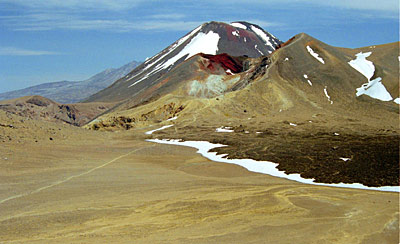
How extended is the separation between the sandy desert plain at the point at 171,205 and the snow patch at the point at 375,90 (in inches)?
1757

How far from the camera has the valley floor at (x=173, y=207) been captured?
1287 cm

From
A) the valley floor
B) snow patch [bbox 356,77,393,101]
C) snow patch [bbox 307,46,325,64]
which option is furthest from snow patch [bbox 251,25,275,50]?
the valley floor

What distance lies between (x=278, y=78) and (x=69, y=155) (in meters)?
45.0

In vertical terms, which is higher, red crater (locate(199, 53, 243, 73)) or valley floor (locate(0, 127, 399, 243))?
red crater (locate(199, 53, 243, 73))

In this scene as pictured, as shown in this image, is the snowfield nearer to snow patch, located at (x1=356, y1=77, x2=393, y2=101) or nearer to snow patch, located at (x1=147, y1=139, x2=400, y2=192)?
snow patch, located at (x1=356, y1=77, x2=393, y2=101)

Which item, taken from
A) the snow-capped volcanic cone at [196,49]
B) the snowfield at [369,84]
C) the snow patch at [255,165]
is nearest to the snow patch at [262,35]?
the snow-capped volcanic cone at [196,49]

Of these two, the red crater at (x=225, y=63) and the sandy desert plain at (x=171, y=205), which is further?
the red crater at (x=225, y=63)

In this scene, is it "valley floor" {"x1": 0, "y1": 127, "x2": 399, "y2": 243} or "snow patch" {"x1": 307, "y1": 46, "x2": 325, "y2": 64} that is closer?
"valley floor" {"x1": 0, "y1": 127, "x2": 399, "y2": 243}

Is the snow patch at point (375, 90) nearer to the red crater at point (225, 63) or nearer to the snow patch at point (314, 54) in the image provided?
the snow patch at point (314, 54)

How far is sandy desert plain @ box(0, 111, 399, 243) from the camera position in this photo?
12891mm

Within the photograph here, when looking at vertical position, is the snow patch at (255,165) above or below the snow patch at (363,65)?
below

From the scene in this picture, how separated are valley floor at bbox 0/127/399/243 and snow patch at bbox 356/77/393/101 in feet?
150

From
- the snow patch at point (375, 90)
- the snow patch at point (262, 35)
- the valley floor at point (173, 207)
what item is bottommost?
the valley floor at point (173, 207)

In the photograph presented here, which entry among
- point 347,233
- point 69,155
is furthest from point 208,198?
point 69,155
